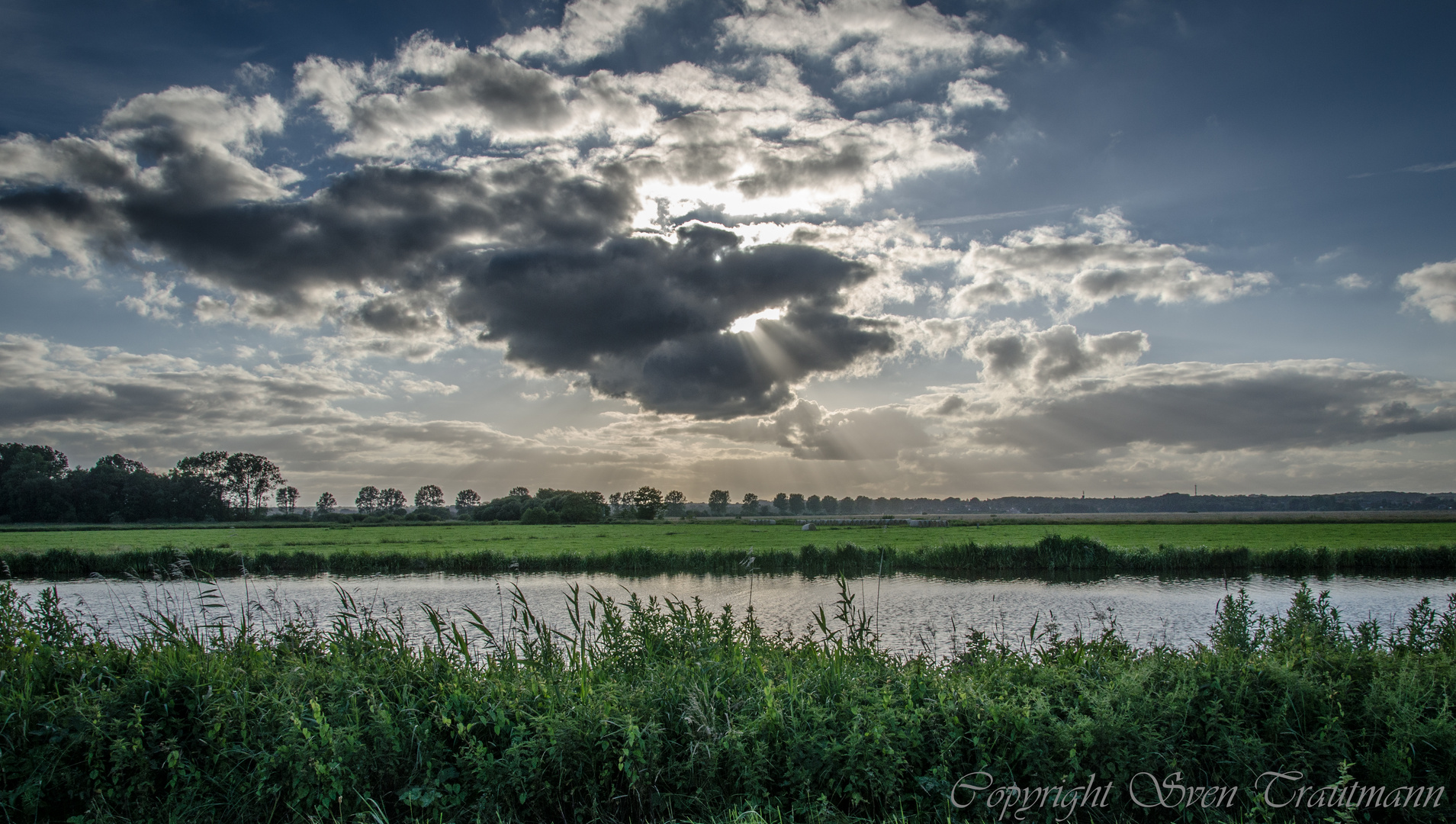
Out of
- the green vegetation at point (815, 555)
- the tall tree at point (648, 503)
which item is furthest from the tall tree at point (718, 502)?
the green vegetation at point (815, 555)

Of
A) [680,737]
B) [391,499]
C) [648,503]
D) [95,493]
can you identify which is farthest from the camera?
[391,499]

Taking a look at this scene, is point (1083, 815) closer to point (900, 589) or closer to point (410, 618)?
point (410, 618)

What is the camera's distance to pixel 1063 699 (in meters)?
5.72

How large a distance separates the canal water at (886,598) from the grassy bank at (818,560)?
84.4 inches

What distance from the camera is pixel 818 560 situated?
39.4 metres

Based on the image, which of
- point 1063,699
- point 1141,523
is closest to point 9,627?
point 1063,699

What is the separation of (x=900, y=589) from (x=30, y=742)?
27.0 meters

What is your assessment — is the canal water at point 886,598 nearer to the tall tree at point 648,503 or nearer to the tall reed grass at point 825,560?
the tall reed grass at point 825,560

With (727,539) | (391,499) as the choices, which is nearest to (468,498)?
(391,499)

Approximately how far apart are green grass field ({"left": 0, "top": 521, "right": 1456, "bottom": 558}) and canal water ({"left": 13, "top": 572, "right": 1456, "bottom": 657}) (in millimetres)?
7786

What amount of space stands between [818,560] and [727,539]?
15.4m

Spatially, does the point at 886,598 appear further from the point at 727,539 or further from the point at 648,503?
the point at 648,503

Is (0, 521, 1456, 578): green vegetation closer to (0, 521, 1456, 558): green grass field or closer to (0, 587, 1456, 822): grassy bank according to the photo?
(0, 521, 1456, 558): green grass field

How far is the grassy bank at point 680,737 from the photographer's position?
16.4 feet
